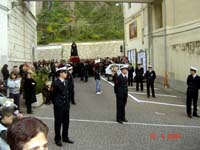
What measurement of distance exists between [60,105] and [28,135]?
8270 millimetres

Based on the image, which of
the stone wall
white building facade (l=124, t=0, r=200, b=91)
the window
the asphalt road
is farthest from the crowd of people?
the stone wall

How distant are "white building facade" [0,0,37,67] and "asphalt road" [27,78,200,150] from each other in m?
7.95

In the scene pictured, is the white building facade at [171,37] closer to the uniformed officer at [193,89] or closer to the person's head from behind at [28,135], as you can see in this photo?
the uniformed officer at [193,89]

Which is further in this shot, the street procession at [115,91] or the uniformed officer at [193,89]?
the uniformed officer at [193,89]

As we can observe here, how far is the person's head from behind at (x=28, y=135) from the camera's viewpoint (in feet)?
8.01

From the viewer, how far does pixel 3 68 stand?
79.5ft

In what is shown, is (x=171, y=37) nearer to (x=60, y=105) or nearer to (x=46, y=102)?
(x=46, y=102)

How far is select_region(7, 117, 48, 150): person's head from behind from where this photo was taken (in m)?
2.44

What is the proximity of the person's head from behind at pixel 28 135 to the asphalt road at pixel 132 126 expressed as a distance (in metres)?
7.93

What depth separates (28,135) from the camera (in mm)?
2438

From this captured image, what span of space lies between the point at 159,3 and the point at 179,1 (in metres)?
5.69

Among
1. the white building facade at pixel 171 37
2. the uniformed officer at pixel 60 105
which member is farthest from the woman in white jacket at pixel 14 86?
the white building facade at pixel 171 37

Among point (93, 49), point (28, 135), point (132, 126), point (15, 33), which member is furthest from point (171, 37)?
point (93, 49)

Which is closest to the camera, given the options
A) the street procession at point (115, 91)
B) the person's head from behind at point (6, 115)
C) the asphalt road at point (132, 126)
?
the person's head from behind at point (6, 115)
